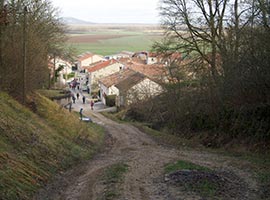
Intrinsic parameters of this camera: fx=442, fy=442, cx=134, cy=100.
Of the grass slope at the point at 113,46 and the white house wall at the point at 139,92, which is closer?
the white house wall at the point at 139,92

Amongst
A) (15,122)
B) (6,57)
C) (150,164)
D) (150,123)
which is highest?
(6,57)

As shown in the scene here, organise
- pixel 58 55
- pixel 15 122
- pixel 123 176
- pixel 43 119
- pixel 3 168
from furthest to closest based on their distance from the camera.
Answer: pixel 58 55, pixel 43 119, pixel 15 122, pixel 123 176, pixel 3 168

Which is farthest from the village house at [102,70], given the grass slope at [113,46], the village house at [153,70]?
the grass slope at [113,46]

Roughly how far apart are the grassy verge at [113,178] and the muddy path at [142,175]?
15 cm

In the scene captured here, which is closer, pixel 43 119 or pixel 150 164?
pixel 150 164

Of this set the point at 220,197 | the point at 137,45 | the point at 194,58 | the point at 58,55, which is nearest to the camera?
the point at 220,197

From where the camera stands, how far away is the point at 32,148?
1622 cm

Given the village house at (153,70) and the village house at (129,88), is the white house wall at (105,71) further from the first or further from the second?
the village house at (129,88)

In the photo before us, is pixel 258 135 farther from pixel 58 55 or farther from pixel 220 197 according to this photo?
pixel 58 55

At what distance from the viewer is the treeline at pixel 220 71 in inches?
755

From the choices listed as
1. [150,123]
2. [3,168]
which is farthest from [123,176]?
[150,123]

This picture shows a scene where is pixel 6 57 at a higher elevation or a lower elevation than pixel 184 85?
higher

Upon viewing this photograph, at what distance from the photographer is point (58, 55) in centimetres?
4516

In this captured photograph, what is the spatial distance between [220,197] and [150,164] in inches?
214
